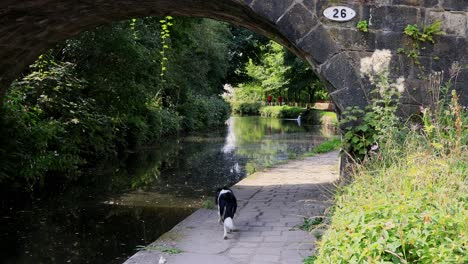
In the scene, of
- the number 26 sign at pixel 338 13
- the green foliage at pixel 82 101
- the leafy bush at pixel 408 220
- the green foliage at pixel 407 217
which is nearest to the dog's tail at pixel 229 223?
the green foliage at pixel 407 217

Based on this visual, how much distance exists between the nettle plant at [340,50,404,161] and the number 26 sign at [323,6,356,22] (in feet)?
1.64

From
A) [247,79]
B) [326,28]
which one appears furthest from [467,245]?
[247,79]

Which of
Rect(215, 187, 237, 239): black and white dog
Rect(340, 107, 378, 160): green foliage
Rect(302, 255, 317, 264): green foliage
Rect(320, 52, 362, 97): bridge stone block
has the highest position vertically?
Rect(320, 52, 362, 97): bridge stone block

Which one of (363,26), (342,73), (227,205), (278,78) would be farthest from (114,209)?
(278,78)

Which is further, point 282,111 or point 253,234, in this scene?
point 282,111

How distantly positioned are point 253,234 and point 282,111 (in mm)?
42836

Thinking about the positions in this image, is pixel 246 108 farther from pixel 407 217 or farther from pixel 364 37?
pixel 407 217

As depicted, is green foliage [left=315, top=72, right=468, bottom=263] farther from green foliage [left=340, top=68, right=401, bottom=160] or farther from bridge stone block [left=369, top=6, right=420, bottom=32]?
bridge stone block [left=369, top=6, right=420, bottom=32]

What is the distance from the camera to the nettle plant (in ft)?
17.9

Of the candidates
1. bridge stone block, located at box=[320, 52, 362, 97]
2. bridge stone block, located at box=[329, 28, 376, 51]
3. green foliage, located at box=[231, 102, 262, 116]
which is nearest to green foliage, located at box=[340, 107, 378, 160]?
bridge stone block, located at box=[320, 52, 362, 97]

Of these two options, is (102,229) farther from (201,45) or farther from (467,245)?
(201,45)

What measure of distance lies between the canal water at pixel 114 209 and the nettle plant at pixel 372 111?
2.92m

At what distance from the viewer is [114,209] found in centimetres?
859

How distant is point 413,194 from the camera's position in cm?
330
